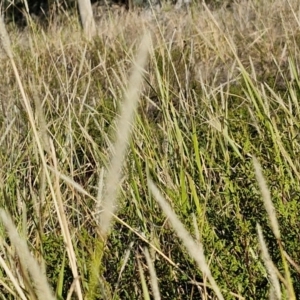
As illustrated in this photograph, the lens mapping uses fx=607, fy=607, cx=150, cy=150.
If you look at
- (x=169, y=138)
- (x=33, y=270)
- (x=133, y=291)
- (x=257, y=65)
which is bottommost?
(x=257, y=65)

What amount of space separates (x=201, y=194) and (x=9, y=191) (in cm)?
40

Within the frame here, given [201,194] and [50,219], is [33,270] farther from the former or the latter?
[50,219]

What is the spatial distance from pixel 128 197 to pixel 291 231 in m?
0.31

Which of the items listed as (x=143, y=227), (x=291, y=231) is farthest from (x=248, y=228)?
(x=143, y=227)

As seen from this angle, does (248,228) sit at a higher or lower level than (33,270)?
lower

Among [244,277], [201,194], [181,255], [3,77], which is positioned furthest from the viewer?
[3,77]

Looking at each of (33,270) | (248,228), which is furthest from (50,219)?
(33,270)

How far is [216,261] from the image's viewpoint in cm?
82

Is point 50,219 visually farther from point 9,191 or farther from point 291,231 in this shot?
point 291,231

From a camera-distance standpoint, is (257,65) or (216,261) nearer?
(216,261)

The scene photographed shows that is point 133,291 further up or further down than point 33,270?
further down

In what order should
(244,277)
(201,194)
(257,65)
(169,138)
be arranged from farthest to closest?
(257,65) < (169,138) < (201,194) < (244,277)

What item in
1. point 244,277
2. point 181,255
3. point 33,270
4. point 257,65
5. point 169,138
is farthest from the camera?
point 257,65

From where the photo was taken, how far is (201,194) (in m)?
1.01
